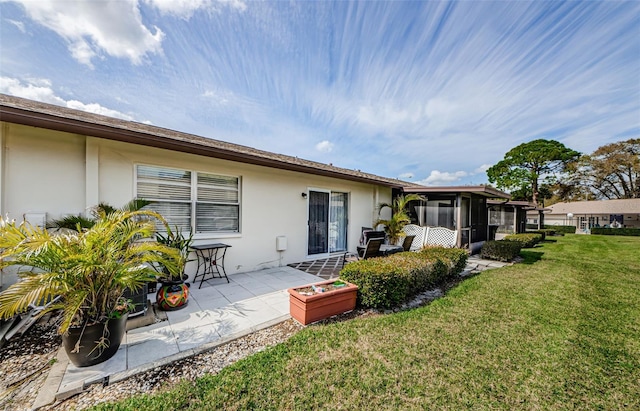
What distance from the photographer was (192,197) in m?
5.98

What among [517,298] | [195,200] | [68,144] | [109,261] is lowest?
[517,298]

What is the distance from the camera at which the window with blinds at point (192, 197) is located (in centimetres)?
546

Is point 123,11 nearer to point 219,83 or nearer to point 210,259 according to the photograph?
point 219,83

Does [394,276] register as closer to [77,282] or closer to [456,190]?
[77,282]

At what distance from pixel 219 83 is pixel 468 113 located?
34.3 ft

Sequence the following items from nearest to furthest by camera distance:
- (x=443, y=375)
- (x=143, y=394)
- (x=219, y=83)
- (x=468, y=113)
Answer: (x=143, y=394) → (x=443, y=375) → (x=219, y=83) → (x=468, y=113)

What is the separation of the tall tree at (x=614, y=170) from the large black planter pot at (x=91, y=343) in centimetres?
4708

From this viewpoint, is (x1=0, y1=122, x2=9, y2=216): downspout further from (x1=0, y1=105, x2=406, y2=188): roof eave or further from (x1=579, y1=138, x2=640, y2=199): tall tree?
(x1=579, y1=138, x2=640, y2=199): tall tree

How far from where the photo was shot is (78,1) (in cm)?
456

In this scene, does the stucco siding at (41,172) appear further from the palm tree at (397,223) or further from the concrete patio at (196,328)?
the palm tree at (397,223)

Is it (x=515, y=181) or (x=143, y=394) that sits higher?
(x=515, y=181)

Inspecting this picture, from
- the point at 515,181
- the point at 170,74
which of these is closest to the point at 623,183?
the point at 515,181

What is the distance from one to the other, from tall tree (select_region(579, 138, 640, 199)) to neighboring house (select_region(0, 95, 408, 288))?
41.1 metres

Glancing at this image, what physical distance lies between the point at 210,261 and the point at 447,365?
519 centimetres
